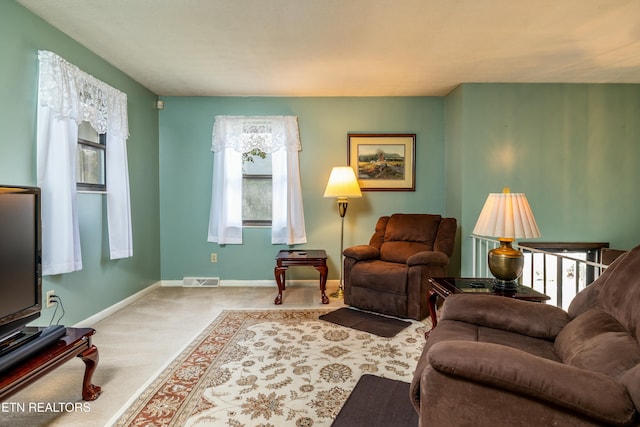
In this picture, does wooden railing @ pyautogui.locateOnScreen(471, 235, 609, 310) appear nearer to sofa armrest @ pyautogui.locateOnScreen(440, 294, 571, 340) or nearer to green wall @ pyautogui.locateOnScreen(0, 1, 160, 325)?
sofa armrest @ pyautogui.locateOnScreen(440, 294, 571, 340)

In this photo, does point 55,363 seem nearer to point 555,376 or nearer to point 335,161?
point 555,376

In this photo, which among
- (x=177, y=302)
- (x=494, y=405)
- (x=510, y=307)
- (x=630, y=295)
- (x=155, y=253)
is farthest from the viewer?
(x=155, y=253)

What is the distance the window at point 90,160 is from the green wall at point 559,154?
3.75 metres

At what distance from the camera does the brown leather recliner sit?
3041 mm

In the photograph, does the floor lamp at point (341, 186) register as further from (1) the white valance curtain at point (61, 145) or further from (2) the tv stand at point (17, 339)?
(2) the tv stand at point (17, 339)

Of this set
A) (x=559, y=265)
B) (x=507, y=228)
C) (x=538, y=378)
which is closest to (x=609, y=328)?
(x=538, y=378)

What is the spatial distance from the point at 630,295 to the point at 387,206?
10.1 ft

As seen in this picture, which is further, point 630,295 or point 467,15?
point 467,15

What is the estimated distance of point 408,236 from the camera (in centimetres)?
366

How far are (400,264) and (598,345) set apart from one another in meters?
2.23

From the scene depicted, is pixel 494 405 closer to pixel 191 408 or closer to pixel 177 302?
pixel 191 408

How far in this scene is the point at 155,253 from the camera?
418 cm

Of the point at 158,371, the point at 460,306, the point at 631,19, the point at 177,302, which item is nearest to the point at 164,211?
the point at 177,302

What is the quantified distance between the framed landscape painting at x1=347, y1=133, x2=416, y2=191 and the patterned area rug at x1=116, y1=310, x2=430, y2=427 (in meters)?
1.91
